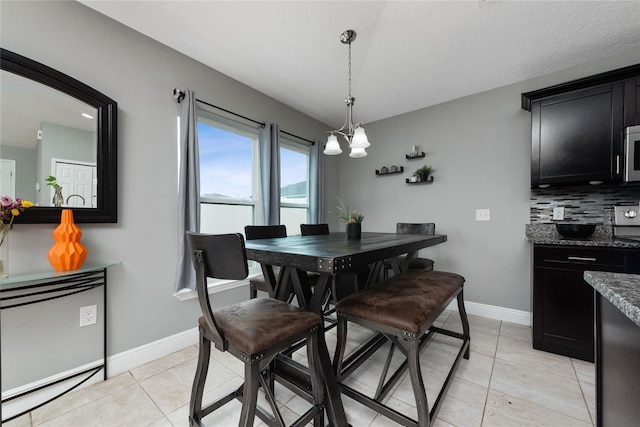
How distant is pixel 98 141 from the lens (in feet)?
5.59

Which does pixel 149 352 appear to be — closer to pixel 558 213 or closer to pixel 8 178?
pixel 8 178

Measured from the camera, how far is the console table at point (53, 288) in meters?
1.36

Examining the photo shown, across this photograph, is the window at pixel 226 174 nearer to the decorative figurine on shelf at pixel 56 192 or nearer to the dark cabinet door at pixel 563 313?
the decorative figurine on shelf at pixel 56 192

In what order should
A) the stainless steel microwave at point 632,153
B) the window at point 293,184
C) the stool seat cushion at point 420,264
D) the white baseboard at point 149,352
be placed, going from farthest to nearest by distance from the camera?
the window at point 293,184
the stool seat cushion at point 420,264
the stainless steel microwave at point 632,153
the white baseboard at point 149,352

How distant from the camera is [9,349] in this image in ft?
4.63

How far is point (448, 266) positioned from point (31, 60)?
13.1ft

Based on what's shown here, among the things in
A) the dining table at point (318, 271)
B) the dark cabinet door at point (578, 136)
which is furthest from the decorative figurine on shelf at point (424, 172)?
the dining table at point (318, 271)

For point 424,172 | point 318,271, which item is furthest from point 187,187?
point 424,172

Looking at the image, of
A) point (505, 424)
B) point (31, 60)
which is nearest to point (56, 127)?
point (31, 60)

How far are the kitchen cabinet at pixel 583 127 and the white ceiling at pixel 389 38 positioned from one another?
351 mm

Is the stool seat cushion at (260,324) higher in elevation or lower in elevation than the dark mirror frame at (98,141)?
lower

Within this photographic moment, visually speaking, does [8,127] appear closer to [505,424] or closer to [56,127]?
[56,127]

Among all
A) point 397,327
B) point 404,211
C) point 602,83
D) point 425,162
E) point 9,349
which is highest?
point 602,83

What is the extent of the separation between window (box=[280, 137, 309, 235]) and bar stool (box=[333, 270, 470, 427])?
197 centimetres
